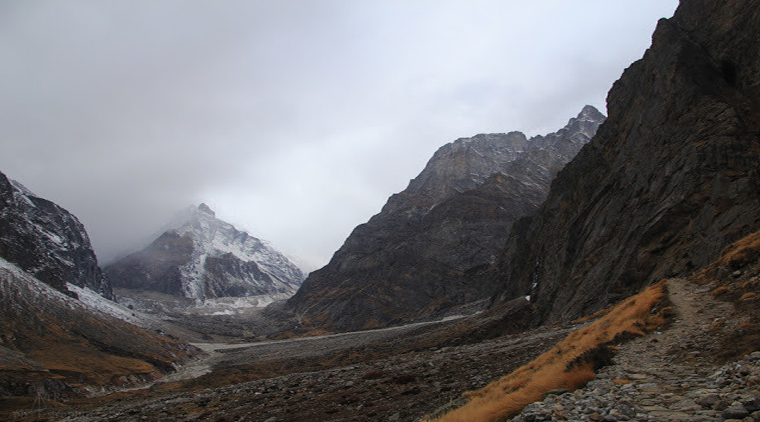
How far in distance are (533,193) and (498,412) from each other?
202 m

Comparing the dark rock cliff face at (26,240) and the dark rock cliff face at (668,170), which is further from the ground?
the dark rock cliff face at (26,240)

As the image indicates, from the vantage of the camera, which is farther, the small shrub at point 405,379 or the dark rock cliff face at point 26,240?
the dark rock cliff face at point 26,240

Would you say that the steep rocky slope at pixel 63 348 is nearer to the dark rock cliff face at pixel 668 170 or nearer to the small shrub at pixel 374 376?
the small shrub at pixel 374 376

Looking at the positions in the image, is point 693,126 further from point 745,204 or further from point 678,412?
point 678,412

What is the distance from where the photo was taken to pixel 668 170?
141 feet

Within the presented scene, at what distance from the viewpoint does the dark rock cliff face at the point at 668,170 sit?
33938 mm

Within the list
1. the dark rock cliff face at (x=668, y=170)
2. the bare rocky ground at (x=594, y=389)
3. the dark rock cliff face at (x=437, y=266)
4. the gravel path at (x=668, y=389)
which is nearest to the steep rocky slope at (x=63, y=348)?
the bare rocky ground at (x=594, y=389)

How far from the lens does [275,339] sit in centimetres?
17025

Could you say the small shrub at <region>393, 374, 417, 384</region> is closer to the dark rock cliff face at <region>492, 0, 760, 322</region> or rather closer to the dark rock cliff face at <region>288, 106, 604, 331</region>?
the dark rock cliff face at <region>492, 0, 760, 322</region>

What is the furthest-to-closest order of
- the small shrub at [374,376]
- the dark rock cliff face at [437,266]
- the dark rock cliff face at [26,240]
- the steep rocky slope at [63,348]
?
the dark rock cliff face at [437,266] < the dark rock cliff face at [26,240] < the steep rocky slope at [63,348] < the small shrub at [374,376]

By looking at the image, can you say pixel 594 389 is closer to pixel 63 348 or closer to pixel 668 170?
pixel 668 170

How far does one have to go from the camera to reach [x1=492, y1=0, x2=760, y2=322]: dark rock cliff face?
33938 mm

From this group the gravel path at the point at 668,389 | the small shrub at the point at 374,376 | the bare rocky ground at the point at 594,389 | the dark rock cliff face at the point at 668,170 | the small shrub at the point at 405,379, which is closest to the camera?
the gravel path at the point at 668,389

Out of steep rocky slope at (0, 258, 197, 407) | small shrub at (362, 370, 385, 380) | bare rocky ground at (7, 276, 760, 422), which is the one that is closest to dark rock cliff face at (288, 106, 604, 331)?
steep rocky slope at (0, 258, 197, 407)
